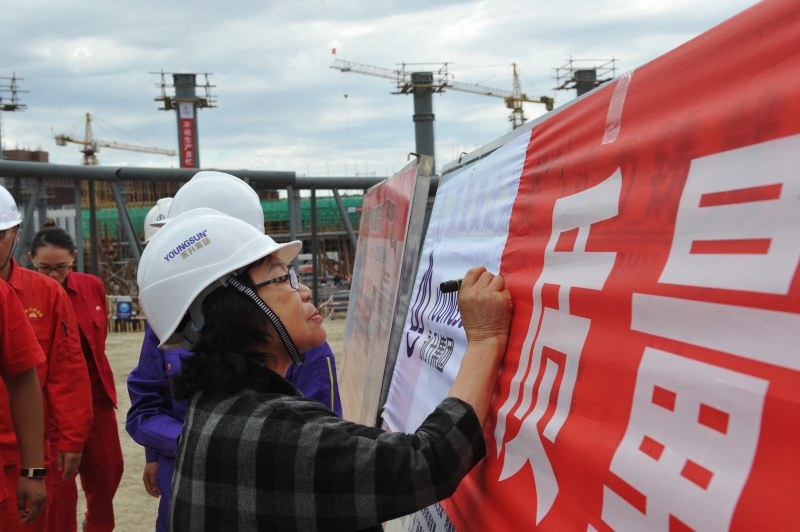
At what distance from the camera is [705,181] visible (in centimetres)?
101

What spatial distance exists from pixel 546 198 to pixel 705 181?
567 mm

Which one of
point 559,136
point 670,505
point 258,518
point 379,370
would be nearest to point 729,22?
point 559,136

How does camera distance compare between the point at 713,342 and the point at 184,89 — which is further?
the point at 184,89

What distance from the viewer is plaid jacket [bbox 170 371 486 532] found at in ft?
4.39

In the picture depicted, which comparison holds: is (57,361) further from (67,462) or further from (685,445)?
(685,445)

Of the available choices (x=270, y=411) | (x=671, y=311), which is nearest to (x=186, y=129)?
(x=270, y=411)

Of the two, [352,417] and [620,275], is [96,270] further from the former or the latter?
[620,275]

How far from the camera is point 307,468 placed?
4.42ft

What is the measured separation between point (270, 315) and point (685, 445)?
107 cm

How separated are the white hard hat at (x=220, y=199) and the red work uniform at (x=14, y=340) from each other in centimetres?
80

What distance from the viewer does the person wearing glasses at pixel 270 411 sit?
1.34 meters

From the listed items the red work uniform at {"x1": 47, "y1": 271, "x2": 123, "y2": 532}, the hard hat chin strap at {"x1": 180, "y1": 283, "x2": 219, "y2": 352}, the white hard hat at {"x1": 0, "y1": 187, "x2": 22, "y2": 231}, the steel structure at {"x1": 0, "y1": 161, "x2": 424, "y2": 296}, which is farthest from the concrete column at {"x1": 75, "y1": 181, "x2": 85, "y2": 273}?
the hard hat chin strap at {"x1": 180, "y1": 283, "x2": 219, "y2": 352}

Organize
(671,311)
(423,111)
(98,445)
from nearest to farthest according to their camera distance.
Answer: (671,311)
(98,445)
(423,111)
